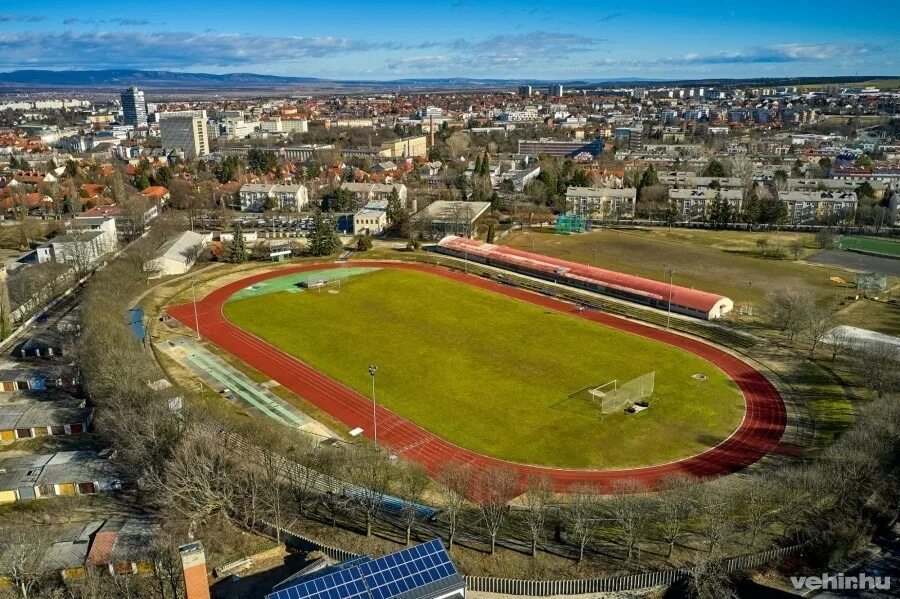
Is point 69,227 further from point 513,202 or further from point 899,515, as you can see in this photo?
point 899,515

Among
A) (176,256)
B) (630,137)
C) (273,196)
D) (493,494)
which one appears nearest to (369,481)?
(493,494)

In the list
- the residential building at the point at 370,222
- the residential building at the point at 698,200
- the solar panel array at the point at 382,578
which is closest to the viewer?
the solar panel array at the point at 382,578

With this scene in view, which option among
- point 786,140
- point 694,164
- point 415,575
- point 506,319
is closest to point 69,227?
point 506,319

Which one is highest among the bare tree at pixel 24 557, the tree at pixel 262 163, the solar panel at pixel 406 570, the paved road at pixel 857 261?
the tree at pixel 262 163

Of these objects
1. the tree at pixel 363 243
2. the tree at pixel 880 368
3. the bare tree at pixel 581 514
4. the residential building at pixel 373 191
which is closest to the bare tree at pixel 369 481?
the bare tree at pixel 581 514

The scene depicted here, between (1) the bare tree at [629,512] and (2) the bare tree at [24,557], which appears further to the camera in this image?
(1) the bare tree at [629,512]

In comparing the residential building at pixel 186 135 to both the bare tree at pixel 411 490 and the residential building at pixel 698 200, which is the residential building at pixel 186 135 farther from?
the bare tree at pixel 411 490
